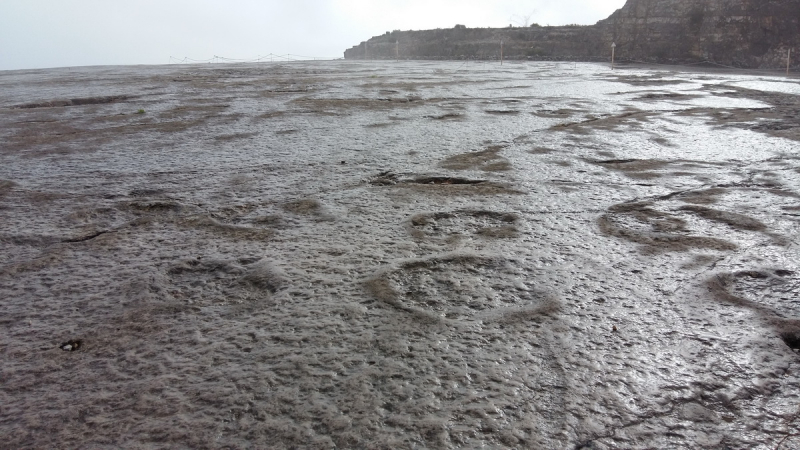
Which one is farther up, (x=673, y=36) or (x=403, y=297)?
(x=673, y=36)

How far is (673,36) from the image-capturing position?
1492 cm

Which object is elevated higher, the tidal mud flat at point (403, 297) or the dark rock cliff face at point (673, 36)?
the dark rock cliff face at point (673, 36)

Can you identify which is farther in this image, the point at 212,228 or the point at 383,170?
the point at 383,170

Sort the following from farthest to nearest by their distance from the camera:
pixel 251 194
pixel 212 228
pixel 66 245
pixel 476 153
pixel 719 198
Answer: pixel 476 153 < pixel 251 194 < pixel 719 198 < pixel 212 228 < pixel 66 245

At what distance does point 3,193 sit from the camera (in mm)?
2129

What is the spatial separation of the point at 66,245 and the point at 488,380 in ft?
4.44

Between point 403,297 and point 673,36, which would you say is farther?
point 673,36

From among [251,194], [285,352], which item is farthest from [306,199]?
[285,352]

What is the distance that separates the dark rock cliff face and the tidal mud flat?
13.2 metres

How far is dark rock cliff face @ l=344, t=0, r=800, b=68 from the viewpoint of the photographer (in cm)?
1306

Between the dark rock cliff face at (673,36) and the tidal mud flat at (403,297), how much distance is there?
519 inches

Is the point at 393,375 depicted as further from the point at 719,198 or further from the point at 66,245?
the point at 719,198

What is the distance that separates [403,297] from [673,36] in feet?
54.6

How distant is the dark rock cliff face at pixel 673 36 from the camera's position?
514 inches
